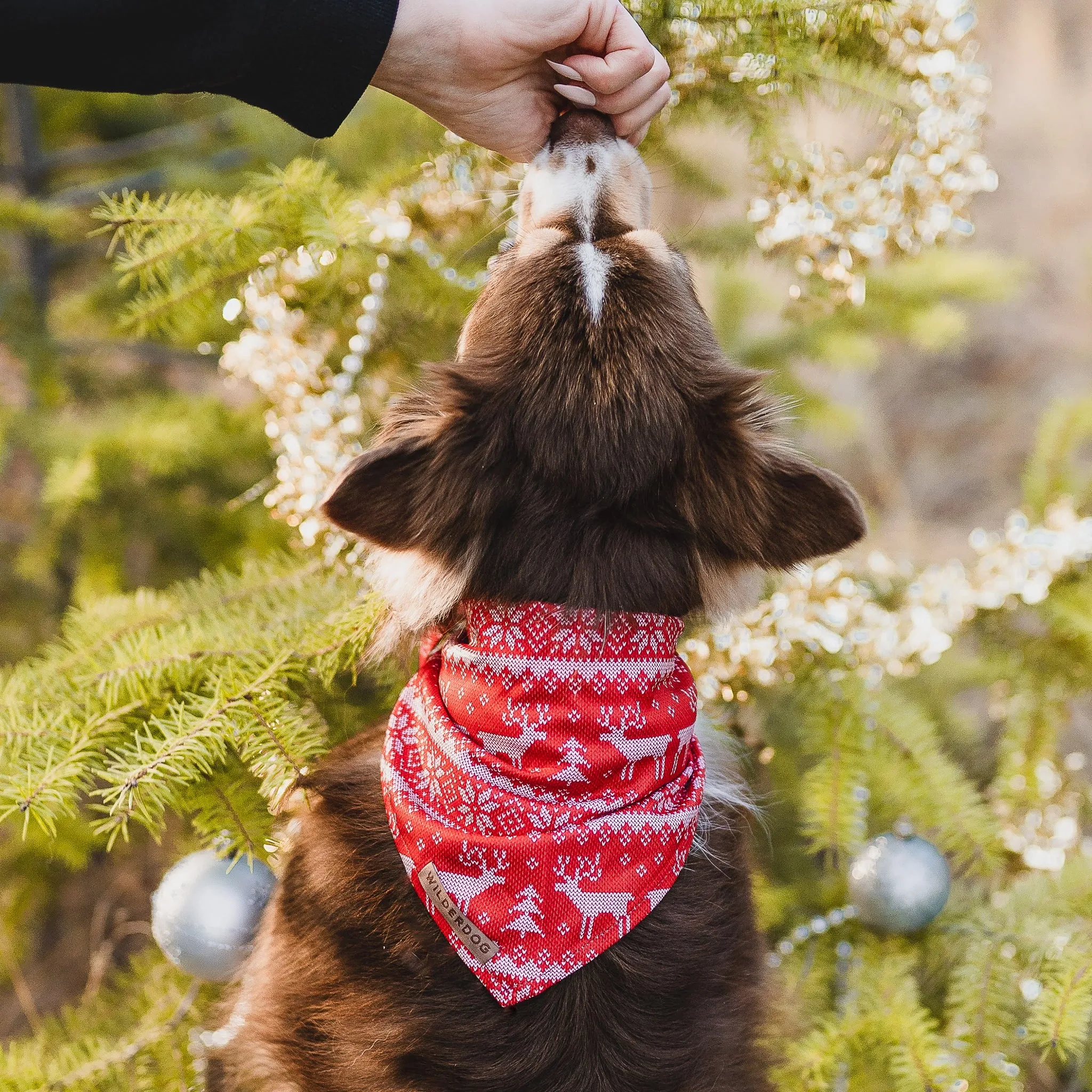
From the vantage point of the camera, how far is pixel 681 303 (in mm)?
1441

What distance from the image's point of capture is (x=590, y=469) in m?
1.32

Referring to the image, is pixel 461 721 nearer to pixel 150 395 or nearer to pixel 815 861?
pixel 815 861

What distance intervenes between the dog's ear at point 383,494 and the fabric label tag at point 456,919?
0.45 m

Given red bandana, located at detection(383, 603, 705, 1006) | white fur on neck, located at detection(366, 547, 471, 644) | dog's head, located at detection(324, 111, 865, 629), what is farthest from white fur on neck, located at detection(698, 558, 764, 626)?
white fur on neck, located at detection(366, 547, 471, 644)

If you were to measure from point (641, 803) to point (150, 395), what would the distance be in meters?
1.99

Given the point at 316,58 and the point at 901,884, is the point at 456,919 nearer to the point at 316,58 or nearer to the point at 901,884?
the point at 901,884

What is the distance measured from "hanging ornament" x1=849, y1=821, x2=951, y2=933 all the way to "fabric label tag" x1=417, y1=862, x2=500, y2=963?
27.4 inches

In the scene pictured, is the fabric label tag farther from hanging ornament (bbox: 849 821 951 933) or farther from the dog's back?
hanging ornament (bbox: 849 821 951 933)

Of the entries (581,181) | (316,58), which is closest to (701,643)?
(581,181)

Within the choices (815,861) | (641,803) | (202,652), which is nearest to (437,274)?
(202,652)

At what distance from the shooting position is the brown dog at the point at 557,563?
49.3 inches

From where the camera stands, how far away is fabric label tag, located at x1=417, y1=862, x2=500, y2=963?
122cm

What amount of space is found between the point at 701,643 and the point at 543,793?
515mm

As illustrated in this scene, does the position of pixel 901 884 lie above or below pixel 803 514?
below
